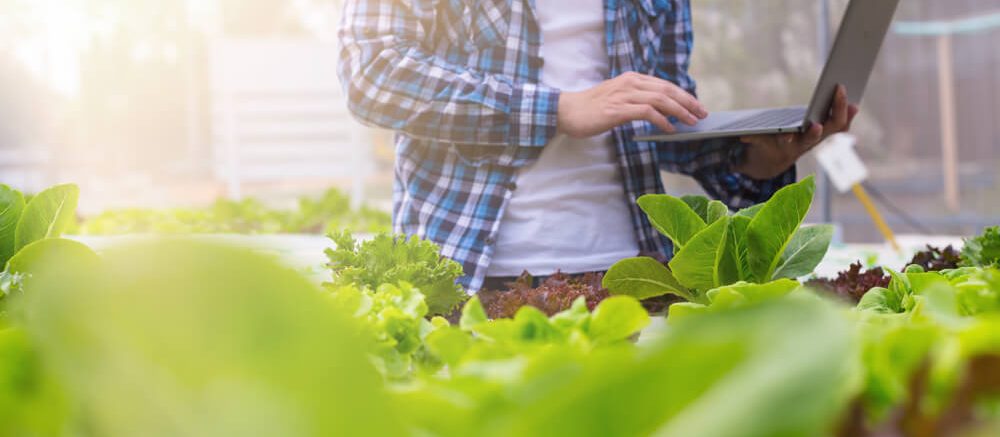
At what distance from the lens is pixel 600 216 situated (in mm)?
1200

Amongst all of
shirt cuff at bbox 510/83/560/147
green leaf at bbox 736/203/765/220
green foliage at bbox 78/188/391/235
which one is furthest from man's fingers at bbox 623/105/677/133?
green foliage at bbox 78/188/391/235

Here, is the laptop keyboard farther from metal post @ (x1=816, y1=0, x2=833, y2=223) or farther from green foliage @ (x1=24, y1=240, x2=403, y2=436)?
metal post @ (x1=816, y1=0, x2=833, y2=223)

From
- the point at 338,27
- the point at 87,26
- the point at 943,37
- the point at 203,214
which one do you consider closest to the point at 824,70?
the point at 338,27

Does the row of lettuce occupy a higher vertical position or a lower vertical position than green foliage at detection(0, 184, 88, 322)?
higher

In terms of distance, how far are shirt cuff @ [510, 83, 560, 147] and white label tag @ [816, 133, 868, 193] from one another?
125 cm

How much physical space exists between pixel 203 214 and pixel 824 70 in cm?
173

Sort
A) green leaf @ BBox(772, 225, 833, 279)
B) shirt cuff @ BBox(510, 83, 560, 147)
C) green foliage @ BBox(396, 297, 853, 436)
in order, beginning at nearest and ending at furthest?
green foliage @ BBox(396, 297, 853, 436), green leaf @ BBox(772, 225, 833, 279), shirt cuff @ BBox(510, 83, 560, 147)

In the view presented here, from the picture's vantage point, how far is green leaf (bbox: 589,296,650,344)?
1.14 feet

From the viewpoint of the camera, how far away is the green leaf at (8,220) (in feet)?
1.88

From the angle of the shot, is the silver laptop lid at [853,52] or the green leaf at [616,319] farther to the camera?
the silver laptop lid at [853,52]

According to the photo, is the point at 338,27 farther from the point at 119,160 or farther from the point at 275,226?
the point at 119,160

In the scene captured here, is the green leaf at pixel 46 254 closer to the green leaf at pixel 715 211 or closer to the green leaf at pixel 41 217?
the green leaf at pixel 41 217

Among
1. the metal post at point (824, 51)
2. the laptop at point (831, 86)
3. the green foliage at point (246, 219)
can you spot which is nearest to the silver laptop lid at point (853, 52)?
the laptop at point (831, 86)

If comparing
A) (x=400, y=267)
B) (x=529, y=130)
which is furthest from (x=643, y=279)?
(x=529, y=130)
